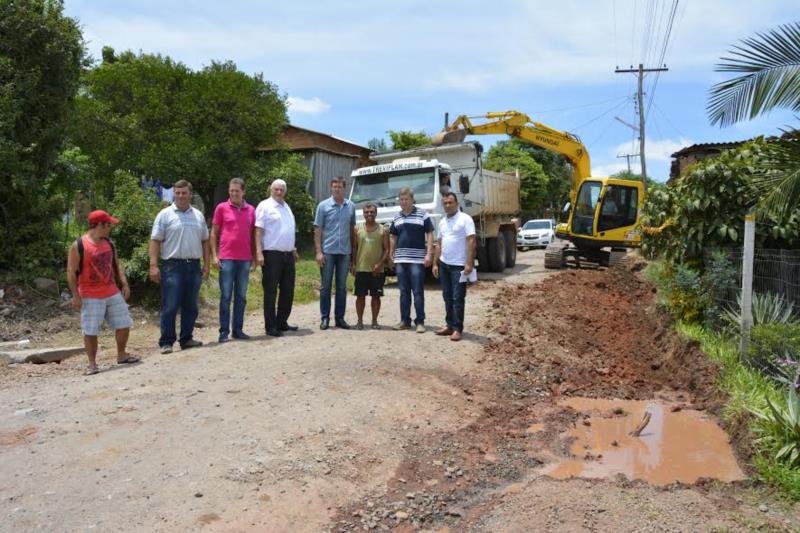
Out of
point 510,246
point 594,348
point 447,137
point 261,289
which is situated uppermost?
point 447,137

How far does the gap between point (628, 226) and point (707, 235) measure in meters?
9.60

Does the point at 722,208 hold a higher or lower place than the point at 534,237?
higher

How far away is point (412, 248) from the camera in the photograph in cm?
804

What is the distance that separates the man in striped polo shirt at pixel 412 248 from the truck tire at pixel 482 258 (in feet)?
25.6

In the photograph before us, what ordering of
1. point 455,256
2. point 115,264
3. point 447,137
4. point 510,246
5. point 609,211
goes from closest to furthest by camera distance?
point 115,264, point 455,256, point 447,137, point 609,211, point 510,246

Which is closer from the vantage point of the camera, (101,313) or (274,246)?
(101,313)

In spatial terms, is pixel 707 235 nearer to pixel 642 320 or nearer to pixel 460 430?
pixel 642 320

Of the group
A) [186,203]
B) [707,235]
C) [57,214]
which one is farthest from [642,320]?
[57,214]

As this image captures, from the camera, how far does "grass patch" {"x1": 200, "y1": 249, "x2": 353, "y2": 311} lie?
10.9m

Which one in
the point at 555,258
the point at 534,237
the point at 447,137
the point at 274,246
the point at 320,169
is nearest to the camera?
the point at 274,246

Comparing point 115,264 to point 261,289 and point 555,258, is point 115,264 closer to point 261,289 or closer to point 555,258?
point 261,289

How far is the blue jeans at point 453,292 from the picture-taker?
25.2 ft

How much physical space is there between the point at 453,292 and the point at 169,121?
48.9 ft

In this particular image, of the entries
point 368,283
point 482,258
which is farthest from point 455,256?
point 482,258
